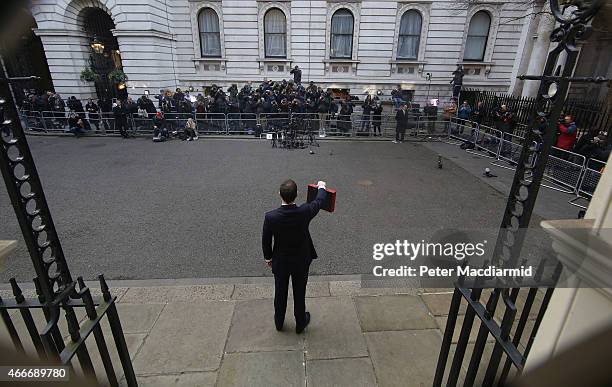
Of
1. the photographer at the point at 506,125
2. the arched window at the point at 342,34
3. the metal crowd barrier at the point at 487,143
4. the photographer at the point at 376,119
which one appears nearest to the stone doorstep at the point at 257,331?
the photographer at the point at 506,125

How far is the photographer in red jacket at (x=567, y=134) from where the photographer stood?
9594mm

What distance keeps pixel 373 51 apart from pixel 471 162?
43.3 feet

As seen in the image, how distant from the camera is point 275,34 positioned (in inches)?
854

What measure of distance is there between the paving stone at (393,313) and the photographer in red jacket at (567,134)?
8933mm

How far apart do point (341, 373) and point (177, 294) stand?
2.52 m

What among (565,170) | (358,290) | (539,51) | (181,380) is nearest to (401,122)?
(565,170)

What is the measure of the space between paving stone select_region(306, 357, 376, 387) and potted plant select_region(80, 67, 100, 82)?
72.1 feet

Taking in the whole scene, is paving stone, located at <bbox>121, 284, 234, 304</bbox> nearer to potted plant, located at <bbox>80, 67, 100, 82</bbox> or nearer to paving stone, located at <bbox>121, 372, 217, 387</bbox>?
paving stone, located at <bbox>121, 372, 217, 387</bbox>

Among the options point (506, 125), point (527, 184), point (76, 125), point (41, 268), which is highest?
point (527, 184)

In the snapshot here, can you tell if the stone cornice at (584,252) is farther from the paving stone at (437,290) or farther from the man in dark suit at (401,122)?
the man in dark suit at (401,122)

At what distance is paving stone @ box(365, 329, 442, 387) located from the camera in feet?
10.4

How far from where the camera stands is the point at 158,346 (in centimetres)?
357

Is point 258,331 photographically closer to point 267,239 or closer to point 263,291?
point 263,291

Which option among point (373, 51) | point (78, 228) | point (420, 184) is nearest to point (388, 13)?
point (373, 51)
